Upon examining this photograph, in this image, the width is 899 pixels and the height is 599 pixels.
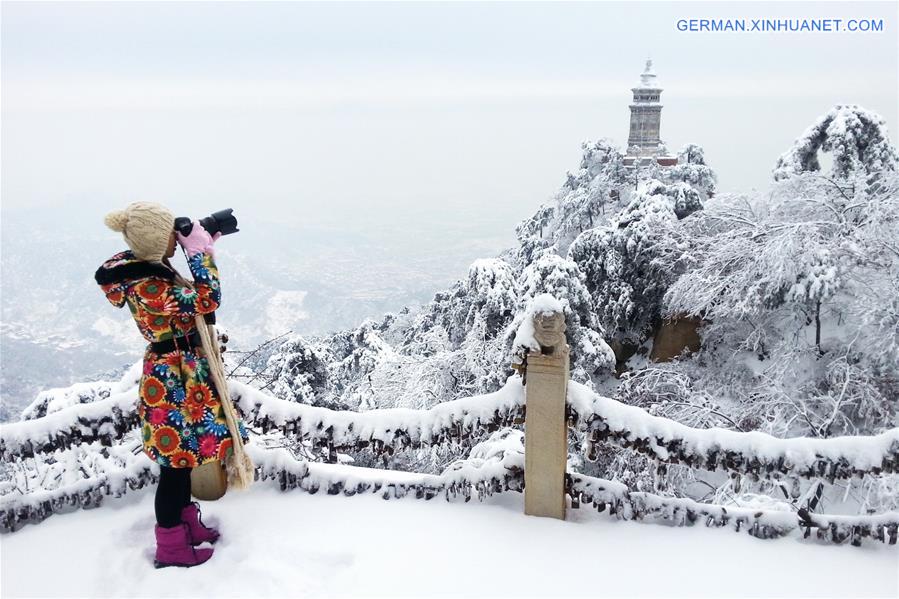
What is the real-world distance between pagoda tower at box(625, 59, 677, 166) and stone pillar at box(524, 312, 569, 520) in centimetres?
2709

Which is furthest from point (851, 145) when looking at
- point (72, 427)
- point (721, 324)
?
point (72, 427)

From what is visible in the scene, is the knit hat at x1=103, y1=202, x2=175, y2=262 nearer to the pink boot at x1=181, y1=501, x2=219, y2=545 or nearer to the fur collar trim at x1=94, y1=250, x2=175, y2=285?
the fur collar trim at x1=94, y1=250, x2=175, y2=285

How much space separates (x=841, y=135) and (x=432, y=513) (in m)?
11.7

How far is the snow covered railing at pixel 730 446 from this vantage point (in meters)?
2.62

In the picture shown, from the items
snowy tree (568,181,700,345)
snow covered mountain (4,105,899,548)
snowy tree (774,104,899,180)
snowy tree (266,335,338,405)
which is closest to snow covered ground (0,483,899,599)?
snow covered mountain (4,105,899,548)

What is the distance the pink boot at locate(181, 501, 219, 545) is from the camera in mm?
2768

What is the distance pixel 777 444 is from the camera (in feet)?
8.95

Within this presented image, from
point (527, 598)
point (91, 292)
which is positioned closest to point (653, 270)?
point (527, 598)

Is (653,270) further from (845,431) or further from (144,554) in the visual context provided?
(144,554)

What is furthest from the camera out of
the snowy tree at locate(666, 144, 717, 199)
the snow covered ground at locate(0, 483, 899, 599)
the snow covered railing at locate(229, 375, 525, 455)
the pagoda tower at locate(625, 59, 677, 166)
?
the pagoda tower at locate(625, 59, 677, 166)

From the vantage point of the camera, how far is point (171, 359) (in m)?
2.57

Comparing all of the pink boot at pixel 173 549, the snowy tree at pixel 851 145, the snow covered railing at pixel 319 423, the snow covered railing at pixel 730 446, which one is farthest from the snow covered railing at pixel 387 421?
the snowy tree at pixel 851 145

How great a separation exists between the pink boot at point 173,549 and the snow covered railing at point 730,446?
1971mm

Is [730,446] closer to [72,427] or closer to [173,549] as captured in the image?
[173,549]
